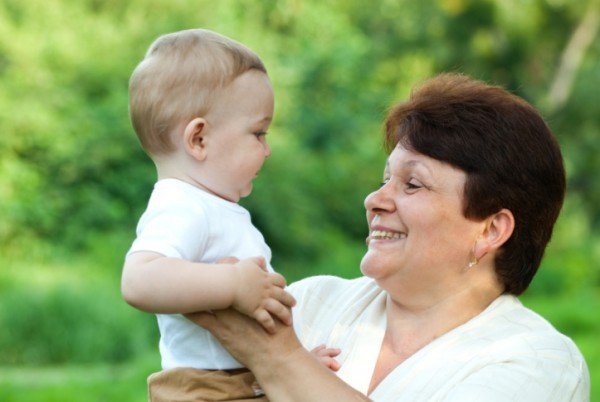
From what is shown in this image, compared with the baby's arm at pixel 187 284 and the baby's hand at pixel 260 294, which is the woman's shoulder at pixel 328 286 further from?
the baby's arm at pixel 187 284

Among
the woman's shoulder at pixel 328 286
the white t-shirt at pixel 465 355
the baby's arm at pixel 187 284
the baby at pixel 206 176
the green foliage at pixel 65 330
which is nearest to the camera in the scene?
the baby's arm at pixel 187 284

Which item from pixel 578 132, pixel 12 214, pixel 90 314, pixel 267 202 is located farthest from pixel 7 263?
pixel 578 132

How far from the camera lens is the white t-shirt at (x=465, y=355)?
2.67m

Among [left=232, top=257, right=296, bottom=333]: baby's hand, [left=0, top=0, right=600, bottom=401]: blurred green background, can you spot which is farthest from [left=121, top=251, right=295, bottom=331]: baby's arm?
[left=0, top=0, right=600, bottom=401]: blurred green background

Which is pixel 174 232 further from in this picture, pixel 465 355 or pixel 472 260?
pixel 472 260

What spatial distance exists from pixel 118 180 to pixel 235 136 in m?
9.45

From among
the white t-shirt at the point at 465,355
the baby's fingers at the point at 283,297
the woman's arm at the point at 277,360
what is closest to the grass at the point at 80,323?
the white t-shirt at the point at 465,355

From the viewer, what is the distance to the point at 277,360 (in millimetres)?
2604

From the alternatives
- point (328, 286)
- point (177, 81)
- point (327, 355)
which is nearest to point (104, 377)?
point (328, 286)

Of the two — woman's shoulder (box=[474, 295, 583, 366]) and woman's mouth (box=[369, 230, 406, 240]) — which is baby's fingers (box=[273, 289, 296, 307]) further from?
woman's shoulder (box=[474, 295, 583, 366])

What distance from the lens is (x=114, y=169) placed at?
12.0m

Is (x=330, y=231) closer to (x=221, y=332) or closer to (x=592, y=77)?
(x=592, y=77)

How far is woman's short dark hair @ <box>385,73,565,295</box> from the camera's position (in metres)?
2.91

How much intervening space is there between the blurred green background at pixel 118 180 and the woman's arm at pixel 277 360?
438 centimetres
